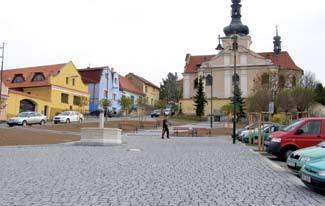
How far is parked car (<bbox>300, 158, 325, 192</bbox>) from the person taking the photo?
877 centimetres

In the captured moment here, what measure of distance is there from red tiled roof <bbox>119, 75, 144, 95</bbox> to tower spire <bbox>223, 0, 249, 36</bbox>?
2490cm

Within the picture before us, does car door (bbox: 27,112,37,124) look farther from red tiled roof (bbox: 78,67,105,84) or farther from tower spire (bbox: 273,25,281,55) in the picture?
tower spire (bbox: 273,25,281,55)

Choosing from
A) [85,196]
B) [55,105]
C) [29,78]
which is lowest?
[85,196]

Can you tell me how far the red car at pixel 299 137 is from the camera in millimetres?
16281

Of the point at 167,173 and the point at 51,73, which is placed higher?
the point at 51,73

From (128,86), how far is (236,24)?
1115 inches

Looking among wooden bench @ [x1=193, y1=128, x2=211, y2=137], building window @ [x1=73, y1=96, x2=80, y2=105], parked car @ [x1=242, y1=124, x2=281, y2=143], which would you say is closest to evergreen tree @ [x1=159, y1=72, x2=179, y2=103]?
building window @ [x1=73, y1=96, x2=80, y2=105]

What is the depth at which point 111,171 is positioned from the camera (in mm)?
11984

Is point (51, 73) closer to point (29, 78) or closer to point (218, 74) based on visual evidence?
point (29, 78)

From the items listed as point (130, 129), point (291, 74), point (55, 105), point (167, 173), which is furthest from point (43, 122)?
point (167, 173)

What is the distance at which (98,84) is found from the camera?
258 ft

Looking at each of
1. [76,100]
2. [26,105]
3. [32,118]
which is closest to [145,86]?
[76,100]

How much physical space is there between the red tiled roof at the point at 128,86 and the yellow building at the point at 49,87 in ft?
68.2

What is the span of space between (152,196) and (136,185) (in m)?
1.34
